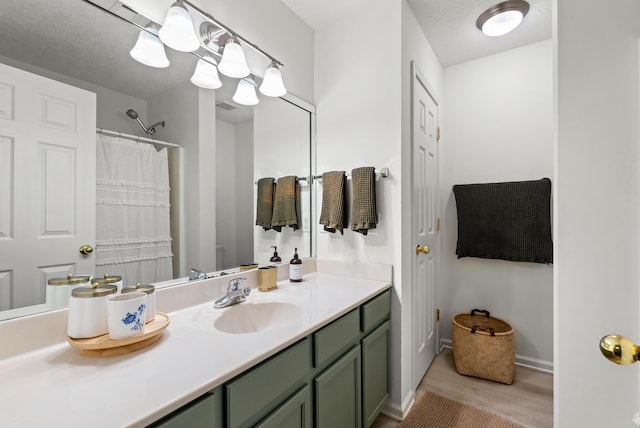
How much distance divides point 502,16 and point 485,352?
222 centimetres

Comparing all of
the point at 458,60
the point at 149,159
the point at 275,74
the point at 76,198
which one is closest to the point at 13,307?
the point at 76,198

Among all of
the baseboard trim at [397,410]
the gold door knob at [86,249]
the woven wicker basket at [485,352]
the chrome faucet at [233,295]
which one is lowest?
the baseboard trim at [397,410]

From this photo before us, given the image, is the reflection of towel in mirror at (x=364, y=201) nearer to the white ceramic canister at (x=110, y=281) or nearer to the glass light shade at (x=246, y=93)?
the glass light shade at (x=246, y=93)

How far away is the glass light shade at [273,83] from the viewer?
1644 millimetres

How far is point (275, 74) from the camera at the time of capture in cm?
165

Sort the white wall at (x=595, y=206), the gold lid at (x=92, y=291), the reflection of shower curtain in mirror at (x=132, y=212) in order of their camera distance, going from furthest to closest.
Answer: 1. the reflection of shower curtain in mirror at (x=132, y=212)
2. the gold lid at (x=92, y=291)
3. the white wall at (x=595, y=206)

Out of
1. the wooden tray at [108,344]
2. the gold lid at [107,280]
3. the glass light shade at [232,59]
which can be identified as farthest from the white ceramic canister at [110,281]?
the glass light shade at [232,59]

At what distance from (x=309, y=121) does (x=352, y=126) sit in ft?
1.09

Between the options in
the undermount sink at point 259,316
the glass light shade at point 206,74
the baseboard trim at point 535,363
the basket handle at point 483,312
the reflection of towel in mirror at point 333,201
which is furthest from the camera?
the basket handle at point 483,312

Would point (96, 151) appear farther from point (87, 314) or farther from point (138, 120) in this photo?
point (87, 314)

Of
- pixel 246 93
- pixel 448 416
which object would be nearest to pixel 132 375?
pixel 246 93

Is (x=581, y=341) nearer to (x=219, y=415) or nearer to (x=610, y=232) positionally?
(x=610, y=232)

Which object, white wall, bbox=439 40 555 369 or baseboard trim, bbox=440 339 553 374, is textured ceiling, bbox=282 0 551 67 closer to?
white wall, bbox=439 40 555 369

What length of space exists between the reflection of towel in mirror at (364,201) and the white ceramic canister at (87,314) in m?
1.25
